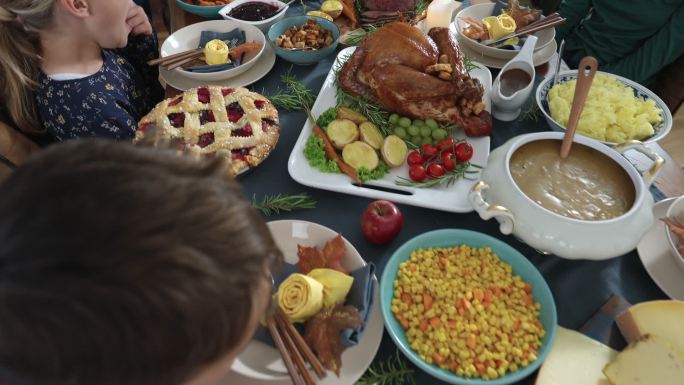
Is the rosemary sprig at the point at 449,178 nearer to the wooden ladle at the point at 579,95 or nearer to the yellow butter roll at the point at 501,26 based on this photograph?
the wooden ladle at the point at 579,95

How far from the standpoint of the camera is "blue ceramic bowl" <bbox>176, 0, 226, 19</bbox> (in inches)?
66.7

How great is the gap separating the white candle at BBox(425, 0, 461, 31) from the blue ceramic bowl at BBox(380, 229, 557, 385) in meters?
0.97

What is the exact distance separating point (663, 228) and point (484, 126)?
0.50 m

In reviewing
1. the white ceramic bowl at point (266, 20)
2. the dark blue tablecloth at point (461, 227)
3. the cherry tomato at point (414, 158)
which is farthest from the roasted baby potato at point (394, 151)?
the white ceramic bowl at point (266, 20)

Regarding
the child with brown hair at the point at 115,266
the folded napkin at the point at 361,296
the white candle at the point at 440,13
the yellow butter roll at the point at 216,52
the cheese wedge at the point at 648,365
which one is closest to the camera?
the child with brown hair at the point at 115,266

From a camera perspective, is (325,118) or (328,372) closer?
(328,372)

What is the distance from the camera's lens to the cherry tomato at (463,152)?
1168 mm

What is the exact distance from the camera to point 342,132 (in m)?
1.22

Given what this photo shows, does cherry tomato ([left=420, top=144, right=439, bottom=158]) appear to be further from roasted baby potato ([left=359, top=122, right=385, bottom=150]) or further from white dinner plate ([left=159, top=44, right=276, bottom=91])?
white dinner plate ([left=159, top=44, right=276, bottom=91])

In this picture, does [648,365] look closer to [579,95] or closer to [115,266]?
[579,95]

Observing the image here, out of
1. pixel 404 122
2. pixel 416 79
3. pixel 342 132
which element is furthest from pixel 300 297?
pixel 416 79

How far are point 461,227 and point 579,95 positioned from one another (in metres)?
0.39

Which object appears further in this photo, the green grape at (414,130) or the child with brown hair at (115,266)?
the green grape at (414,130)

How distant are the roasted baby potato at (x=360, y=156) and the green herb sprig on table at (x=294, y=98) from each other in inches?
9.7
